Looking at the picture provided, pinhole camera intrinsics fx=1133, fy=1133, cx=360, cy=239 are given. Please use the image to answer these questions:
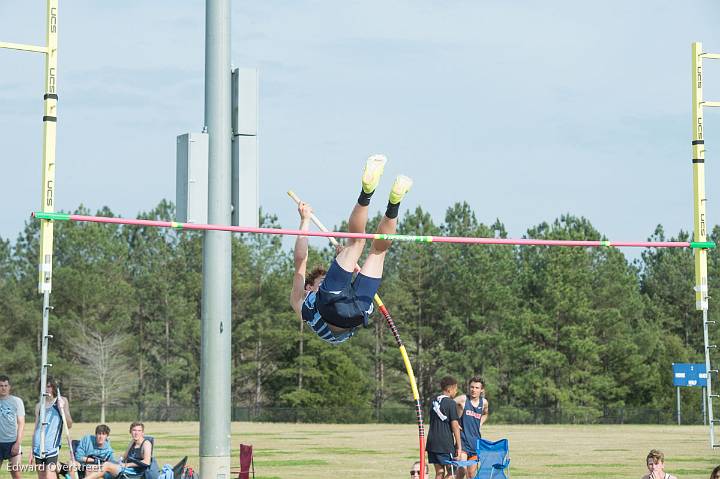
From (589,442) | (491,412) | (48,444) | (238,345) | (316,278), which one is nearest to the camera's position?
(316,278)

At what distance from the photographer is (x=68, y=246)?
59.6 m

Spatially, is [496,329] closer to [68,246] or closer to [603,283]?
[603,283]

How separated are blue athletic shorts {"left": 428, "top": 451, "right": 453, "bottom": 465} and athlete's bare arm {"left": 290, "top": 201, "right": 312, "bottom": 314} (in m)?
5.14

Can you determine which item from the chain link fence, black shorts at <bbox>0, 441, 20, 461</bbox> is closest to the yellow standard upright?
black shorts at <bbox>0, 441, 20, 461</bbox>

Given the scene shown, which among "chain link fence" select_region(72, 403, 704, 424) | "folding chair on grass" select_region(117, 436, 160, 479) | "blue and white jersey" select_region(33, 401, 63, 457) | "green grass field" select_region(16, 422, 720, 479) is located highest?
"blue and white jersey" select_region(33, 401, 63, 457)

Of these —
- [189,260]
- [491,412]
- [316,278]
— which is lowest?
[491,412]

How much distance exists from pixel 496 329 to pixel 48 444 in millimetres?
48875

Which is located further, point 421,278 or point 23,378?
point 421,278

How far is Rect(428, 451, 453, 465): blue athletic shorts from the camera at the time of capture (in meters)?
12.6

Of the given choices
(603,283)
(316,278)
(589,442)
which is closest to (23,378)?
(603,283)

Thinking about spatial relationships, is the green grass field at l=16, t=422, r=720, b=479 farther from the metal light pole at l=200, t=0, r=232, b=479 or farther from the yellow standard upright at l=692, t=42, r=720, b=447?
the metal light pole at l=200, t=0, r=232, b=479

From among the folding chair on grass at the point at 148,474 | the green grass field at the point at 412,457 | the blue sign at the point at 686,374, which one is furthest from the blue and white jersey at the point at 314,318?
the blue sign at the point at 686,374

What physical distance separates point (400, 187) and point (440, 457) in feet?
20.2

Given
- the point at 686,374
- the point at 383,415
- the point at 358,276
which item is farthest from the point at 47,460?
the point at 383,415
